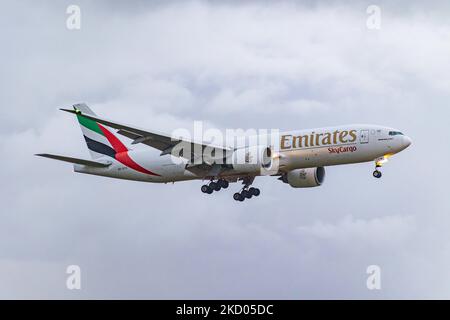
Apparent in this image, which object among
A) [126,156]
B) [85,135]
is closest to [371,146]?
[126,156]

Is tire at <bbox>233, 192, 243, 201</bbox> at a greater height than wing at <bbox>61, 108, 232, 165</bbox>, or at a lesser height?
lesser

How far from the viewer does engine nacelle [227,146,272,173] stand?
2768 inches

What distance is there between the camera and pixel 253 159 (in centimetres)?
7031

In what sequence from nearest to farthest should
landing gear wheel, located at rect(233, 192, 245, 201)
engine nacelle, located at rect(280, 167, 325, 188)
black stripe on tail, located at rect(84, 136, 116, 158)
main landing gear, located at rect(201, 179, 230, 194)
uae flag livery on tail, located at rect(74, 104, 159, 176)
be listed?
main landing gear, located at rect(201, 179, 230, 194), landing gear wheel, located at rect(233, 192, 245, 201), engine nacelle, located at rect(280, 167, 325, 188), uae flag livery on tail, located at rect(74, 104, 159, 176), black stripe on tail, located at rect(84, 136, 116, 158)

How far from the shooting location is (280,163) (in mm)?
70938

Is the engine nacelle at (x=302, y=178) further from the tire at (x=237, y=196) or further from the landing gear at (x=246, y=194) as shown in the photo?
the tire at (x=237, y=196)

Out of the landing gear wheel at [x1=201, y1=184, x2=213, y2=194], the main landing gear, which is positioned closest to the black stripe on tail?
the landing gear wheel at [x1=201, y1=184, x2=213, y2=194]

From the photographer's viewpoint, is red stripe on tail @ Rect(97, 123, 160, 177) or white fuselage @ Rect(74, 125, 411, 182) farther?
red stripe on tail @ Rect(97, 123, 160, 177)

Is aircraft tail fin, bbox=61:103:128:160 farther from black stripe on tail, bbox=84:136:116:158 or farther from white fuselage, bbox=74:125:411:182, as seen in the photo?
white fuselage, bbox=74:125:411:182

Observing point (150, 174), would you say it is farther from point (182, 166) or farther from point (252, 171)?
point (252, 171)

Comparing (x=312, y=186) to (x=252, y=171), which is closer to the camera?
(x=252, y=171)

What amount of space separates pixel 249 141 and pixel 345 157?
679 centimetres

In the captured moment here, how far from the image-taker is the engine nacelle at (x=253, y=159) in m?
70.3

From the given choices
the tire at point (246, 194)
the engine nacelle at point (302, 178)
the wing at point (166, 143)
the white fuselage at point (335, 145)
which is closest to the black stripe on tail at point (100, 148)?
the wing at point (166, 143)
